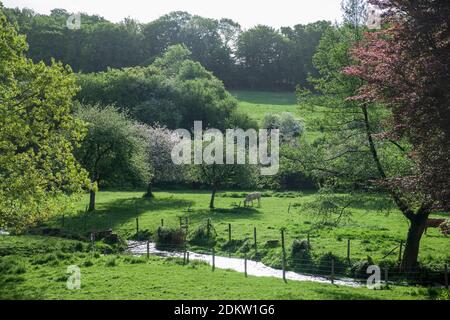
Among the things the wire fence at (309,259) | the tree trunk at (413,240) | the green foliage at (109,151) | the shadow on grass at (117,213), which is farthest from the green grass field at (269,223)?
the green foliage at (109,151)

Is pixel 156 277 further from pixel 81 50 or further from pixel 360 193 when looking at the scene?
pixel 81 50

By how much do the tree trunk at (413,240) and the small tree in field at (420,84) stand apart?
7821 mm

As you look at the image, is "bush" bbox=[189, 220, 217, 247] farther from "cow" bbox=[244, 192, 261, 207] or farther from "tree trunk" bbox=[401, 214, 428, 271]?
"tree trunk" bbox=[401, 214, 428, 271]

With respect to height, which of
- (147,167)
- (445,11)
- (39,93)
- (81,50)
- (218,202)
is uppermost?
(81,50)

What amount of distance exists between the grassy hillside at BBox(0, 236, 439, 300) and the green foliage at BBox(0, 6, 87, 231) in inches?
120

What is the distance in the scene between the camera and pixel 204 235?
3675cm

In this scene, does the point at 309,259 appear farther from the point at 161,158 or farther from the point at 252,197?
the point at 161,158

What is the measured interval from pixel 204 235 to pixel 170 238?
2.62m

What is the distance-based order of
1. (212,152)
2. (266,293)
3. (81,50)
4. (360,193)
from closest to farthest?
(266,293) → (360,193) → (212,152) → (81,50)

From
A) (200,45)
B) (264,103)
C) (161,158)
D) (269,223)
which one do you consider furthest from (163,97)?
(200,45)
